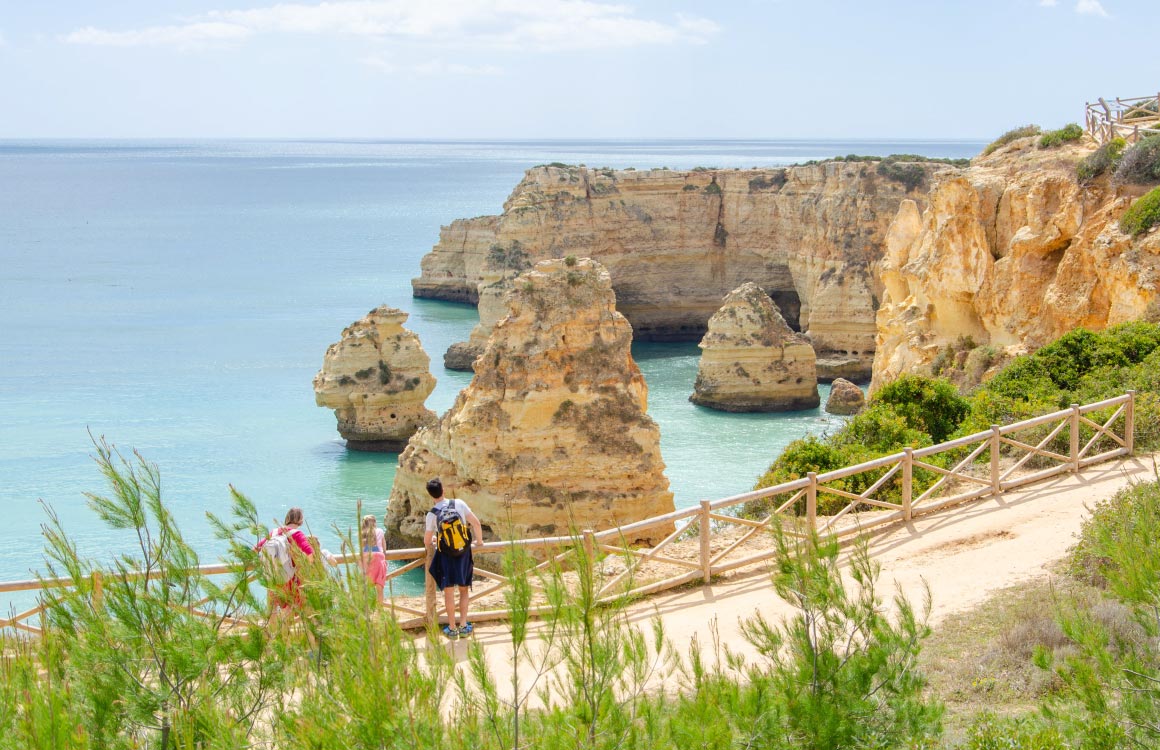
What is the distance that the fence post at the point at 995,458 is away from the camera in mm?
13555

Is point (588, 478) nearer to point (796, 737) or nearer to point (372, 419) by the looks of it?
point (796, 737)

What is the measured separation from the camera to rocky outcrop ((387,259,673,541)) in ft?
68.4

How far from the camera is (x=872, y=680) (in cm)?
661

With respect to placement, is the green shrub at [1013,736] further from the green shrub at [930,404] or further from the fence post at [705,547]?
the green shrub at [930,404]

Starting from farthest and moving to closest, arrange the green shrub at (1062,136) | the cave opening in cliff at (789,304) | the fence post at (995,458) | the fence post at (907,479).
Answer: the cave opening in cliff at (789,304)
the green shrub at (1062,136)
the fence post at (995,458)
the fence post at (907,479)

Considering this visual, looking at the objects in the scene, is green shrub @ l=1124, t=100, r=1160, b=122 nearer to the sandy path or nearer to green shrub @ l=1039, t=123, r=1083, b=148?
green shrub @ l=1039, t=123, r=1083, b=148

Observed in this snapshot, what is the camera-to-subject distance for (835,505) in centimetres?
1518

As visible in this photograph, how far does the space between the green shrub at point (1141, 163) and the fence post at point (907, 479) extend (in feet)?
39.0

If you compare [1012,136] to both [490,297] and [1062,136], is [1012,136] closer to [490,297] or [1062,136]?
[1062,136]

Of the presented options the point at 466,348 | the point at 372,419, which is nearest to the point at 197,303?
the point at 466,348

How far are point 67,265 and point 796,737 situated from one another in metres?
93.5

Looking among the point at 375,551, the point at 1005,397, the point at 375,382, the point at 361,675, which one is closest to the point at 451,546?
the point at 375,551

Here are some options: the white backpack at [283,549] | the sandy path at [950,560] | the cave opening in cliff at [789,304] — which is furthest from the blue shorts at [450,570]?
the cave opening in cliff at [789,304]

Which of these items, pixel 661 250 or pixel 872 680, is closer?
pixel 872 680
